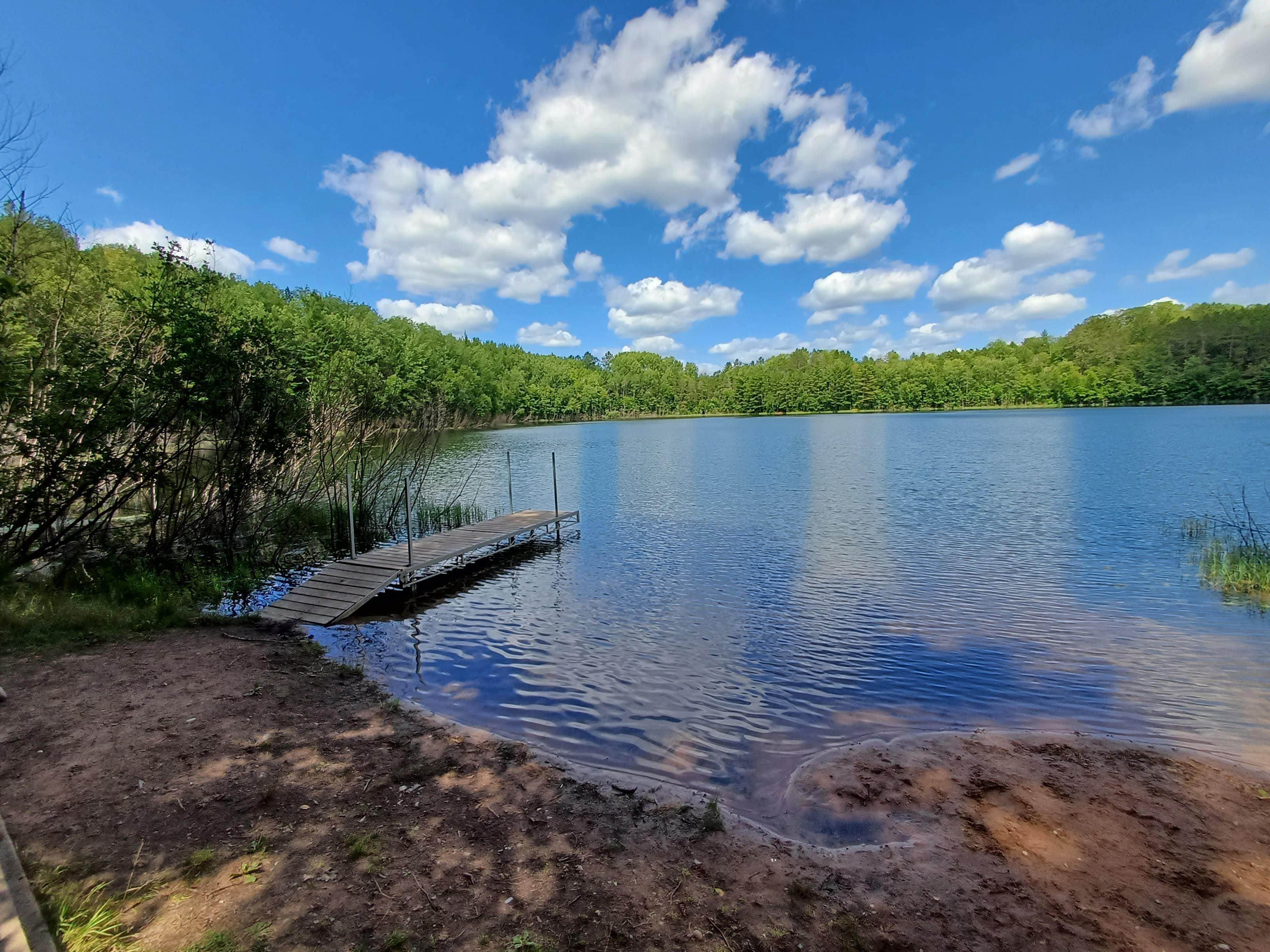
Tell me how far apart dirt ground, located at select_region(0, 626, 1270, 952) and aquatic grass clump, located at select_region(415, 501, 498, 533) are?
12.6 metres

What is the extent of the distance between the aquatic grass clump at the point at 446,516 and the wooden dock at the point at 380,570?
2066mm

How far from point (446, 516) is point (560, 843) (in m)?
16.5

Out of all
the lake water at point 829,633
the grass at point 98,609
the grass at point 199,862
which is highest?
the grass at point 98,609

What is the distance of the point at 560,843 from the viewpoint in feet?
14.5

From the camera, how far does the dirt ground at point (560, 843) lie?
3.52 metres

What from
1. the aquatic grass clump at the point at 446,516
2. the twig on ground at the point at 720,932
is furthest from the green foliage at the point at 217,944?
the aquatic grass clump at the point at 446,516

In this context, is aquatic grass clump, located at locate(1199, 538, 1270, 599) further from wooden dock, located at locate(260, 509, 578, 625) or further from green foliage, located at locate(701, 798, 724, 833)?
wooden dock, located at locate(260, 509, 578, 625)

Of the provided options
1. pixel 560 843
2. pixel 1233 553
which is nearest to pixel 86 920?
pixel 560 843

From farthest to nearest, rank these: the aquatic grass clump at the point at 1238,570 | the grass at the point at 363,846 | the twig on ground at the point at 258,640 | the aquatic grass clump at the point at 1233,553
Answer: the aquatic grass clump at the point at 1233,553
the aquatic grass clump at the point at 1238,570
the twig on ground at the point at 258,640
the grass at the point at 363,846

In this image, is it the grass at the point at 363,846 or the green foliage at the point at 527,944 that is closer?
the green foliage at the point at 527,944

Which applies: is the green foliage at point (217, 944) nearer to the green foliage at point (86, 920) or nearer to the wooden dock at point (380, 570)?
the green foliage at point (86, 920)

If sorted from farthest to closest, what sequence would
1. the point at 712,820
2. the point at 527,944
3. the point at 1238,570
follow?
the point at 1238,570 < the point at 712,820 < the point at 527,944

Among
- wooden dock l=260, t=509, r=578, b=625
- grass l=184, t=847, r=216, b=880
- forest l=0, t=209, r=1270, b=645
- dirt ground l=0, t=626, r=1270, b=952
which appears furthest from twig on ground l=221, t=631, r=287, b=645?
grass l=184, t=847, r=216, b=880

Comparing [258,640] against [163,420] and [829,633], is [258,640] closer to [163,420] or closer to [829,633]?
[163,420]
